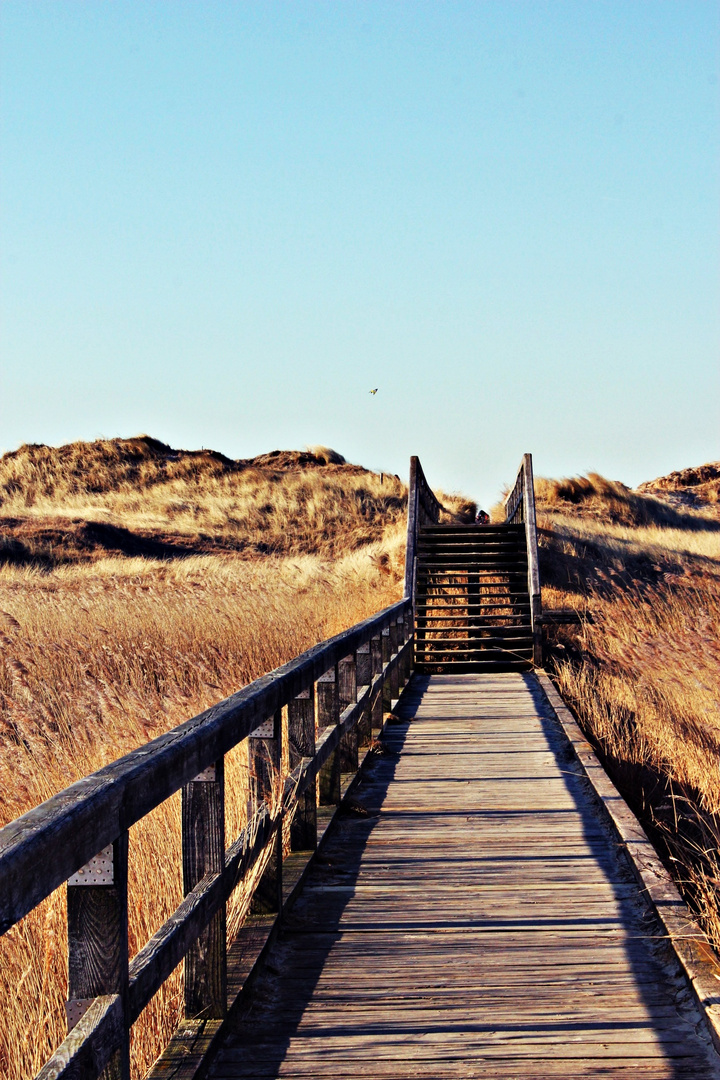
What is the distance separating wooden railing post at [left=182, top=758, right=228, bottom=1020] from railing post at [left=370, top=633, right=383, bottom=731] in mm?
4543

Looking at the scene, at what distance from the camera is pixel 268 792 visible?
12.5 ft

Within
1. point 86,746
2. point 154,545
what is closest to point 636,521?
point 154,545

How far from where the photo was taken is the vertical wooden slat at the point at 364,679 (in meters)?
7.16

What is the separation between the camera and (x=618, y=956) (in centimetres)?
359

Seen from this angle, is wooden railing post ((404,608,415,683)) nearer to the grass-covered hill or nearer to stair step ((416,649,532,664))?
stair step ((416,649,532,664))

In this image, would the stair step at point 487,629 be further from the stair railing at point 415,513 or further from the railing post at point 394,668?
the railing post at point 394,668

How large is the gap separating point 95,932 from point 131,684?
860 centimetres

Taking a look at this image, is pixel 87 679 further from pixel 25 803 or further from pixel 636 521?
pixel 636 521

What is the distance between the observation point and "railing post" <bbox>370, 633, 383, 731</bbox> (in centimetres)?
775

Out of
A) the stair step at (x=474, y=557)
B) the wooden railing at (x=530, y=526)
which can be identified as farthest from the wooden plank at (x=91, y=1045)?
the stair step at (x=474, y=557)

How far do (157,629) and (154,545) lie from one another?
20.6 meters

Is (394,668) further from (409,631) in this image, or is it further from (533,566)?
(533,566)

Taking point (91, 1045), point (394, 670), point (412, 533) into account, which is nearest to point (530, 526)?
point (412, 533)

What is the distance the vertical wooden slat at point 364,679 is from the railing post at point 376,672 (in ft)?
0.38
